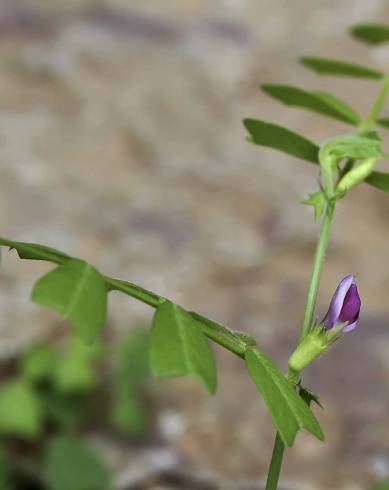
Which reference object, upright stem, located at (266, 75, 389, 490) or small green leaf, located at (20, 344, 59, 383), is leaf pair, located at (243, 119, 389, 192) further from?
small green leaf, located at (20, 344, 59, 383)

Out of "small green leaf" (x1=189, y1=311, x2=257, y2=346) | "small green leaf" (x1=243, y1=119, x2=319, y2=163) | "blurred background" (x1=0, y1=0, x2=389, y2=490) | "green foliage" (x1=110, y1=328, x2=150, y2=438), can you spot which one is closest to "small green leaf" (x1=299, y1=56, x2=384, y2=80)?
"small green leaf" (x1=243, y1=119, x2=319, y2=163)

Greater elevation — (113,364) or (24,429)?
(113,364)

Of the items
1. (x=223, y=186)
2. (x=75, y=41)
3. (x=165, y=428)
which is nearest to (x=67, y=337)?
(x=165, y=428)

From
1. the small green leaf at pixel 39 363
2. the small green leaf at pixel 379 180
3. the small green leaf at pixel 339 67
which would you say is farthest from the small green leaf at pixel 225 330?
the small green leaf at pixel 39 363

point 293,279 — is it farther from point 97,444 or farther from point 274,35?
point 274,35

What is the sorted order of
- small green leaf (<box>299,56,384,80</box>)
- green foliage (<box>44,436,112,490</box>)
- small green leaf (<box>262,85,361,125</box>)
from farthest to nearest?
green foliage (<box>44,436,112,490</box>)
small green leaf (<box>299,56,384,80</box>)
small green leaf (<box>262,85,361,125</box>)

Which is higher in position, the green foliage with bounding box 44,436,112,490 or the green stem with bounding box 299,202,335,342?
the green foliage with bounding box 44,436,112,490

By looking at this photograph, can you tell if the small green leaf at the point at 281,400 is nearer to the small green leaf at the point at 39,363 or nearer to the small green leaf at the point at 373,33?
the small green leaf at the point at 373,33
